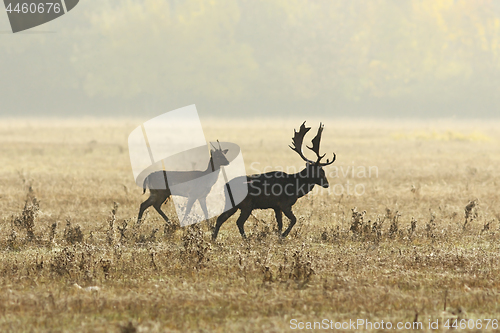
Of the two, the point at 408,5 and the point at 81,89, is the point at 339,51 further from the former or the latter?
the point at 81,89

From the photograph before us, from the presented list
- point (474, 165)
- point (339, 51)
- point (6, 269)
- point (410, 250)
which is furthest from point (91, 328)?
point (339, 51)

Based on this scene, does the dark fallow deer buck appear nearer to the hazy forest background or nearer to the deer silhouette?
the deer silhouette

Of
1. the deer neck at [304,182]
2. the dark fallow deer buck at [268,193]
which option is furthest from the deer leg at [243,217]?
the deer neck at [304,182]

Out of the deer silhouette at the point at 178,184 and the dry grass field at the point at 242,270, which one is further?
the deer silhouette at the point at 178,184

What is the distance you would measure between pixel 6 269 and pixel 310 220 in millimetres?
7567

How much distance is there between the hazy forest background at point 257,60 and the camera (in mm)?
138375

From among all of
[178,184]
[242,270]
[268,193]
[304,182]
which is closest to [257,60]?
[178,184]

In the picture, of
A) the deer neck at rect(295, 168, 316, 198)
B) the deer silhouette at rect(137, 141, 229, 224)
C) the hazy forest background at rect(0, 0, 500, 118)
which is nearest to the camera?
the deer neck at rect(295, 168, 316, 198)

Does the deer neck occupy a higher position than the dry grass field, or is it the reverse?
the deer neck

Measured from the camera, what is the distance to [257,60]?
6048 inches

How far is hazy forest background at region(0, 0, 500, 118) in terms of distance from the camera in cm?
13838

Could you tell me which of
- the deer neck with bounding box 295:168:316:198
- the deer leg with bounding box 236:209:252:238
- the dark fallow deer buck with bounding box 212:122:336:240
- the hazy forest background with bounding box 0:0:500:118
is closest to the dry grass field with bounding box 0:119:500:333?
the deer leg with bounding box 236:209:252:238

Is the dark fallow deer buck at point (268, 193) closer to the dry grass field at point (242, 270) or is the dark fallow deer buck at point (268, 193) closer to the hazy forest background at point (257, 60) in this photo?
the dry grass field at point (242, 270)

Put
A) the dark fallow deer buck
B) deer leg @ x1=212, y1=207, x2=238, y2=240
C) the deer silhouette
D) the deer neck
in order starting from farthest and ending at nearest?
the deer silhouette → the deer neck → deer leg @ x1=212, y1=207, x2=238, y2=240 → the dark fallow deer buck
